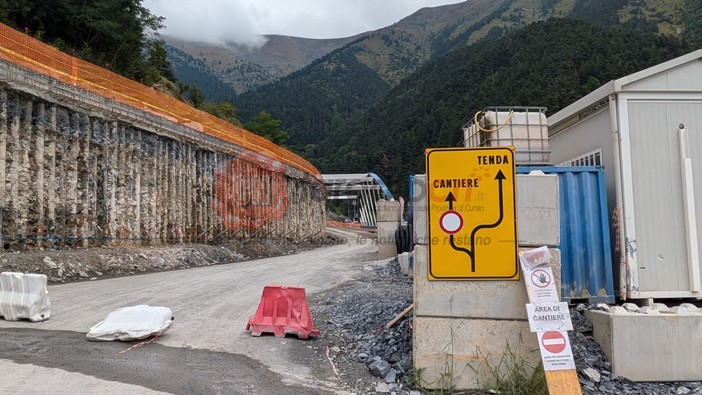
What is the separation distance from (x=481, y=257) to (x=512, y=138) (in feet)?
11.5

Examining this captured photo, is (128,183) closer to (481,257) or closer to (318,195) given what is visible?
(481,257)

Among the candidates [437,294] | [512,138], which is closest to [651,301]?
[512,138]

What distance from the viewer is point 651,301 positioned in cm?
700

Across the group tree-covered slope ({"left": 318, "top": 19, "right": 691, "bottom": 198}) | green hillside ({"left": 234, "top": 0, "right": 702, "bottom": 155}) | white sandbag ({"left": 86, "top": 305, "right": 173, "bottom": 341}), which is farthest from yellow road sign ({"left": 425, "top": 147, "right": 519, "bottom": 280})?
green hillside ({"left": 234, "top": 0, "right": 702, "bottom": 155})

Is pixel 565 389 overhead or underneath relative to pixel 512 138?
underneath

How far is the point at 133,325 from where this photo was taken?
269 inches

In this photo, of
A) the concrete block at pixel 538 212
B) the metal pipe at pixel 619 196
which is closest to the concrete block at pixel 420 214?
the concrete block at pixel 538 212

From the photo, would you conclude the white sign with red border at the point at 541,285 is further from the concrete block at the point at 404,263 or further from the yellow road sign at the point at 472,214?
the concrete block at the point at 404,263

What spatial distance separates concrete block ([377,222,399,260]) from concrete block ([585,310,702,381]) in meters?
15.9

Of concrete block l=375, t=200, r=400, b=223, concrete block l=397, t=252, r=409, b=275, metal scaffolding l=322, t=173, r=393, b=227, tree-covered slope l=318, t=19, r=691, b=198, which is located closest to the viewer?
concrete block l=397, t=252, r=409, b=275

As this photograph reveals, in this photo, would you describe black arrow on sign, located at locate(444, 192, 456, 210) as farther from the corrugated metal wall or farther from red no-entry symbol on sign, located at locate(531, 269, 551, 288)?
the corrugated metal wall

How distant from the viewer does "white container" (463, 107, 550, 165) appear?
8.18 m

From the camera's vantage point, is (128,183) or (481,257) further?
(128,183)

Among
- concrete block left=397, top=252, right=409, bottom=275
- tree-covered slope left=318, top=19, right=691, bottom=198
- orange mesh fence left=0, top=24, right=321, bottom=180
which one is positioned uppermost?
tree-covered slope left=318, top=19, right=691, bottom=198
